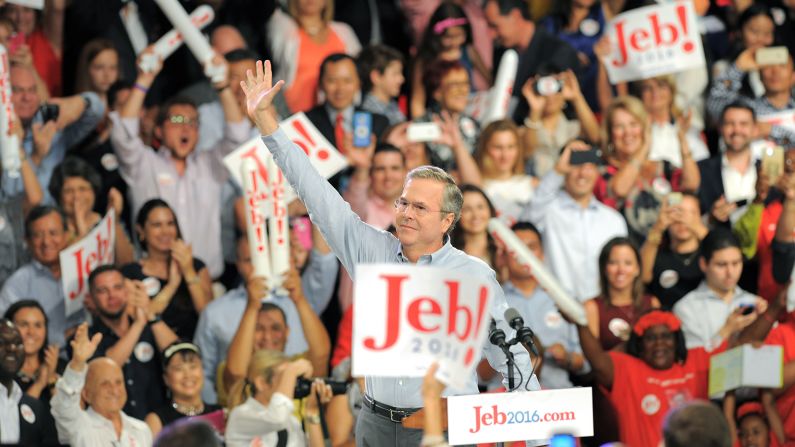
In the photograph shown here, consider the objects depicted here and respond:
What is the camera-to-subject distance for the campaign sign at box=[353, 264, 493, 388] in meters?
3.68

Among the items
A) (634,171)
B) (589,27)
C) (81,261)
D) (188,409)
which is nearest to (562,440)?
(188,409)

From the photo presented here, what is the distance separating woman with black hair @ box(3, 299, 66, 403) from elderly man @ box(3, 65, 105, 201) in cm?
86

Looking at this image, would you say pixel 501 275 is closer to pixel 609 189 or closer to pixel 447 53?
pixel 609 189

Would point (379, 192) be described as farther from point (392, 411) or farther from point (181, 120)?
point (392, 411)

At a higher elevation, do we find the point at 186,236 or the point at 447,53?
the point at 447,53

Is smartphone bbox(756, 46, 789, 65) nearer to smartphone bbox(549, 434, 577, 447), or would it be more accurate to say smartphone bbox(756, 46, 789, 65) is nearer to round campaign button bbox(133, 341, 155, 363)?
round campaign button bbox(133, 341, 155, 363)

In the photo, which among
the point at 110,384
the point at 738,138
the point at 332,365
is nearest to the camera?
the point at 110,384

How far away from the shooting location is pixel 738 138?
7.93 m

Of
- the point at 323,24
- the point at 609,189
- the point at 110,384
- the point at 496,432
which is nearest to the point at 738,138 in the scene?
the point at 609,189

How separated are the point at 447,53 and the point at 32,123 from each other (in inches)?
92.4

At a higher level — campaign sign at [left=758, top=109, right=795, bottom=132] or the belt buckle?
campaign sign at [left=758, top=109, right=795, bottom=132]

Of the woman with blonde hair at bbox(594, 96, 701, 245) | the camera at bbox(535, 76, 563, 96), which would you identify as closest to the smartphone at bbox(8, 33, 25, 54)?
the camera at bbox(535, 76, 563, 96)

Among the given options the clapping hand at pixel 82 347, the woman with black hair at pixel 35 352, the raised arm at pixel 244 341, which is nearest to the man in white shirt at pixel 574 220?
the raised arm at pixel 244 341

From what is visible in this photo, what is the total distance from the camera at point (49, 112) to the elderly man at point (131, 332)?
947 mm
